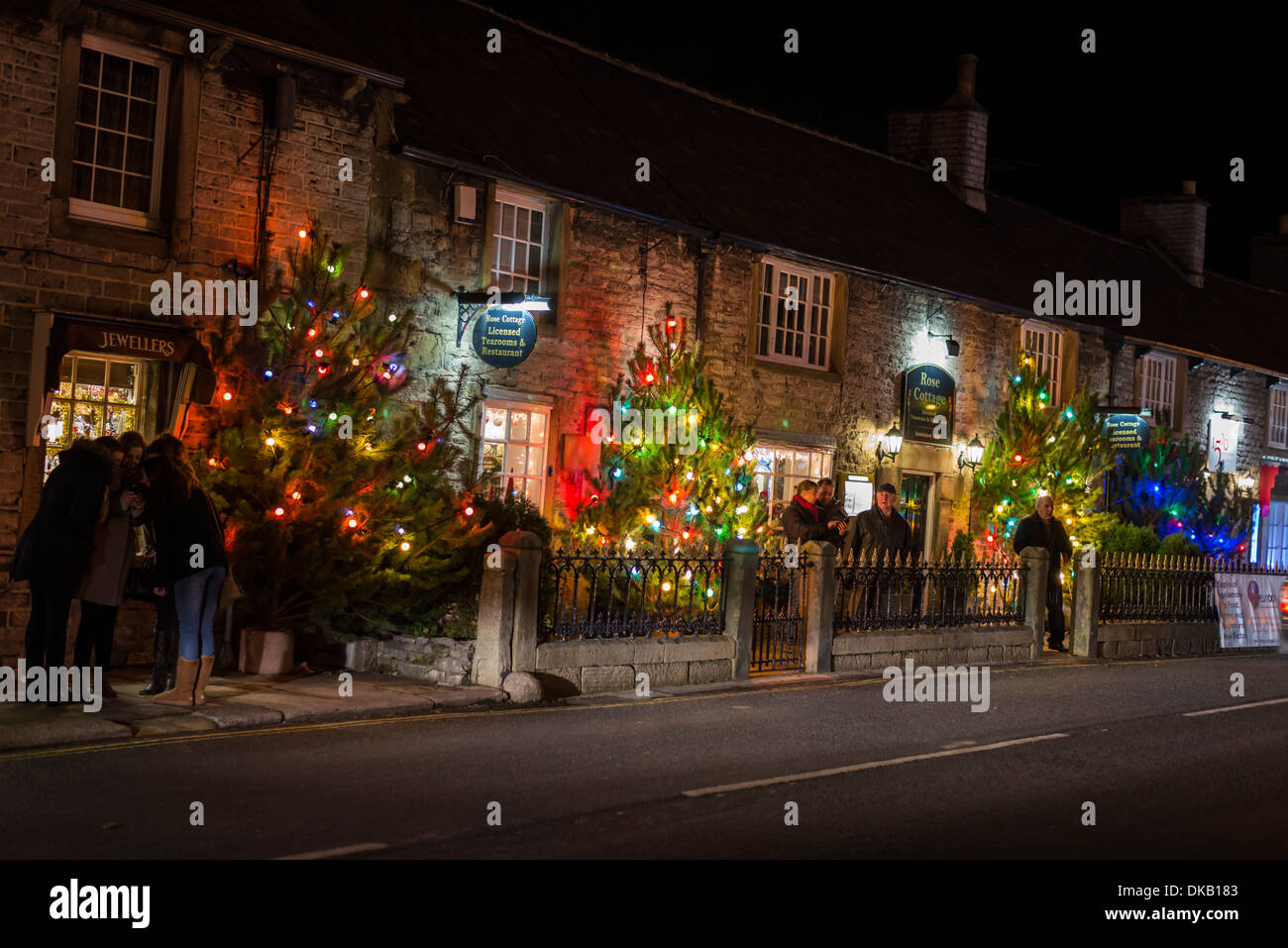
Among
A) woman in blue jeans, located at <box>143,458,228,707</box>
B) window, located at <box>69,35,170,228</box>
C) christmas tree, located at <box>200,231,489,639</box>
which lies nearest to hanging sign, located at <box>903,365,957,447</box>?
christmas tree, located at <box>200,231,489,639</box>

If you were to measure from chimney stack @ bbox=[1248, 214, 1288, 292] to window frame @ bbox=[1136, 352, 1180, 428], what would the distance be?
11.8 m

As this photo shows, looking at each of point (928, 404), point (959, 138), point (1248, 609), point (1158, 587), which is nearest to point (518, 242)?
point (928, 404)

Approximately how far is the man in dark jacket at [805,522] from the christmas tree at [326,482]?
4.46 meters

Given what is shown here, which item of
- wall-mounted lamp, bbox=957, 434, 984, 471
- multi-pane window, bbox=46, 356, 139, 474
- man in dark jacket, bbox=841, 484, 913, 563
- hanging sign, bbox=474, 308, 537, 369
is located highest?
hanging sign, bbox=474, 308, 537, 369

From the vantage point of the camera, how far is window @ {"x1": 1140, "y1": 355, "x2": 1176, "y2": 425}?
1069 inches

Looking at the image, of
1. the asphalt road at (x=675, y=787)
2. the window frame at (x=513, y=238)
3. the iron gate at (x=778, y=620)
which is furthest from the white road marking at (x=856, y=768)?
the window frame at (x=513, y=238)

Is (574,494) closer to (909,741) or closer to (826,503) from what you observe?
(826,503)

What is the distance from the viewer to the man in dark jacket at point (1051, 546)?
17938 mm

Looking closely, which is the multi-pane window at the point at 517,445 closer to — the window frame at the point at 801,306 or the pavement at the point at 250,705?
the window frame at the point at 801,306

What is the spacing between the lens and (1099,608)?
1809cm

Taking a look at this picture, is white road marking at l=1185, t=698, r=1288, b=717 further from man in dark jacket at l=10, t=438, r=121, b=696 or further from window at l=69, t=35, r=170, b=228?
window at l=69, t=35, r=170, b=228

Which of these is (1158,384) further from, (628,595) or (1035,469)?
(628,595)

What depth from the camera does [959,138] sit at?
1038 inches
